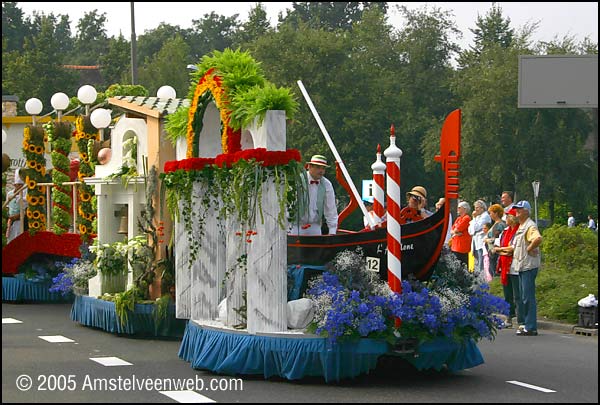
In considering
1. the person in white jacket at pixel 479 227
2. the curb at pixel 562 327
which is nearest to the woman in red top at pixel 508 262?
the curb at pixel 562 327

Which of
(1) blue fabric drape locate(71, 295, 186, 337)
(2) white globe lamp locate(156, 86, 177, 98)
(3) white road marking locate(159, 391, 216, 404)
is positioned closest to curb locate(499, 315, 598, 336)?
(1) blue fabric drape locate(71, 295, 186, 337)

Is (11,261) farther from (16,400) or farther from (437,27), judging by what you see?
(437,27)

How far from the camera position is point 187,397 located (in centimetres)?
1025

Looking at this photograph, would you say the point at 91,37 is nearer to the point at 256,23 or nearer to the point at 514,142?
the point at 256,23

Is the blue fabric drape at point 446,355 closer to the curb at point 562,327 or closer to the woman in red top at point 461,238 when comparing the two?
the curb at point 562,327

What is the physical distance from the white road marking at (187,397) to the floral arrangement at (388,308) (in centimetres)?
124

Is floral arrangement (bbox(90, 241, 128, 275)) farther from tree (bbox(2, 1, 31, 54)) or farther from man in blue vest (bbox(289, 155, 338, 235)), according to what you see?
tree (bbox(2, 1, 31, 54))

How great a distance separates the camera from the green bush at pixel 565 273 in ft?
56.6

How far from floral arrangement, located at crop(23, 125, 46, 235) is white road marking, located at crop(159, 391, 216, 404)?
10711 millimetres

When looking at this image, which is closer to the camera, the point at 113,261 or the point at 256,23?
the point at 113,261

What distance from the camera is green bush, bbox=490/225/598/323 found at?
1727 centimetres

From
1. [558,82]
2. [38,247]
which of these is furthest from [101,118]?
[558,82]

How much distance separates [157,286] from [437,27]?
5266 centimetres

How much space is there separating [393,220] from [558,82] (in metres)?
3.65
